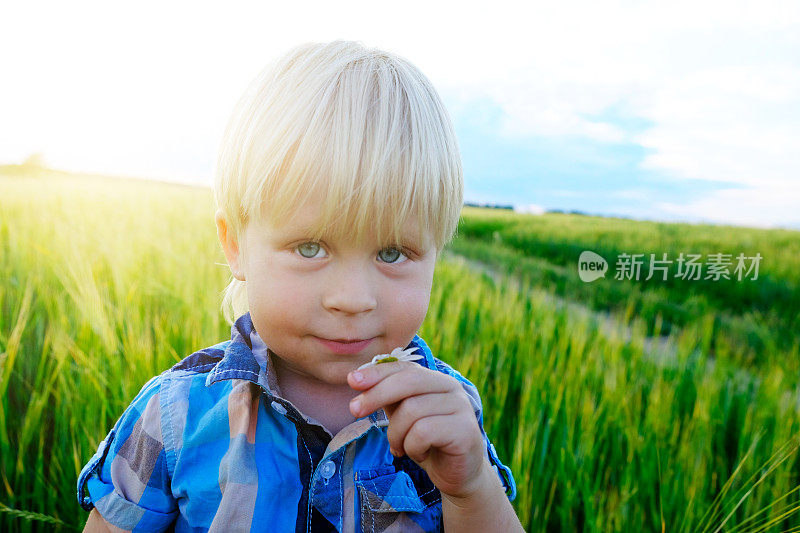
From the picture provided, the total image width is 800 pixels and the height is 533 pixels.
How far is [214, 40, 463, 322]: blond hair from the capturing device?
30.3 inches

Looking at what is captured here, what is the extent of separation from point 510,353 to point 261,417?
1.10m

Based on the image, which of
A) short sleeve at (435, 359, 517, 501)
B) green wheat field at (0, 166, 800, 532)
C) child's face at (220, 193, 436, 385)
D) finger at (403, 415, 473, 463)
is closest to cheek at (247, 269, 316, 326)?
child's face at (220, 193, 436, 385)

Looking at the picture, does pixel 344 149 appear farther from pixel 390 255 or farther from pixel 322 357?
pixel 322 357

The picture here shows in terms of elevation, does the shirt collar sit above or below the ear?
below

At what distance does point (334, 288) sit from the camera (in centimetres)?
75

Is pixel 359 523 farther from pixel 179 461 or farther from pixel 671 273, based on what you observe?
pixel 671 273

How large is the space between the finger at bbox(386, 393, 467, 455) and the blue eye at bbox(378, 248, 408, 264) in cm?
18

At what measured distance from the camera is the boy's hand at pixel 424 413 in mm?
715

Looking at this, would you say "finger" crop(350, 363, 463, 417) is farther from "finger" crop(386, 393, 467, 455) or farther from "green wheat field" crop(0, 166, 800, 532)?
"green wheat field" crop(0, 166, 800, 532)

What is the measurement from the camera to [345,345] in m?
0.79

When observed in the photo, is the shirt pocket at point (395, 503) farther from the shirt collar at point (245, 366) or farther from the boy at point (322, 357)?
the shirt collar at point (245, 366)

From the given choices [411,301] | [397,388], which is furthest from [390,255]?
[397,388]

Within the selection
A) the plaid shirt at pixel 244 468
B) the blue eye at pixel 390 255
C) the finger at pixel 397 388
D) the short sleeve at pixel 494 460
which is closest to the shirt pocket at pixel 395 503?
the plaid shirt at pixel 244 468

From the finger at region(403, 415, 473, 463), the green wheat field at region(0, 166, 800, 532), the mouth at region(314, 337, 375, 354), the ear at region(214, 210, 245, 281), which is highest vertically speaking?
the ear at region(214, 210, 245, 281)
